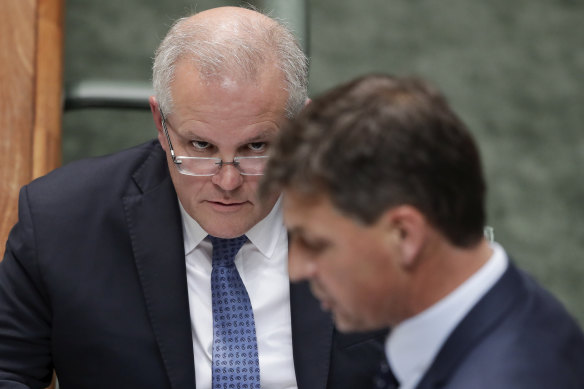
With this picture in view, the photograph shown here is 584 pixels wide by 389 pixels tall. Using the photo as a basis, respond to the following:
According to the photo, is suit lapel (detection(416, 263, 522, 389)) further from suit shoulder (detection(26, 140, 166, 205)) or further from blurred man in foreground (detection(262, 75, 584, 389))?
suit shoulder (detection(26, 140, 166, 205))

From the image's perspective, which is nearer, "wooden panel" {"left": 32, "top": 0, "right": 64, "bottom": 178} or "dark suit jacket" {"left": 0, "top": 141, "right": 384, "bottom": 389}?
"dark suit jacket" {"left": 0, "top": 141, "right": 384, "bottom": 389}

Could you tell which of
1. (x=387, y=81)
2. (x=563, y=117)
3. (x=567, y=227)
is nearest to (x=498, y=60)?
(x=563, y=117)

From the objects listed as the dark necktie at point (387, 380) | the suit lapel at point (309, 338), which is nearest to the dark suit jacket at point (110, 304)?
the suit lapel at point (309, 338)

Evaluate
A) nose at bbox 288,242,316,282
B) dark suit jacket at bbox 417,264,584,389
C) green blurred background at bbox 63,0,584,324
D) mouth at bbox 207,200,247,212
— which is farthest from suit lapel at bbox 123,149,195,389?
A: green blurred background at bbox 63,0,584,324

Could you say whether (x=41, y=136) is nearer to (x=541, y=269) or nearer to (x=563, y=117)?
(x=541, y=269)

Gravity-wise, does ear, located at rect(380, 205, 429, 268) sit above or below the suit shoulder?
above

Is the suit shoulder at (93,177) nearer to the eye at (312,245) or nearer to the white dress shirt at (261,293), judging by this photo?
the white dress shirt at (261,293)

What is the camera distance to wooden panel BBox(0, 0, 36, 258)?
91.1 inches

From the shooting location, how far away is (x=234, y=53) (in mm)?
2006

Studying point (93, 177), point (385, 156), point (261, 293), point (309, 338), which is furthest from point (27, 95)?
point (385, 156)

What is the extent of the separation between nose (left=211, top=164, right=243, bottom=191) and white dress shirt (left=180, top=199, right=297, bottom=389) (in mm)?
204

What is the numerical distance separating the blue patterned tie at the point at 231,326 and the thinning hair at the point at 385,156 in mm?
817

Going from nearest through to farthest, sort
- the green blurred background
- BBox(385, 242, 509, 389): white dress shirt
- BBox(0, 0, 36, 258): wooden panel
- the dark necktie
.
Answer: BBox(385, 242, 509, 389): white dress shirt → the dark necktie → BBox(0, 0, 36, 258): wooden panel → the green blurred background

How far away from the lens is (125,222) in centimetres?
219
